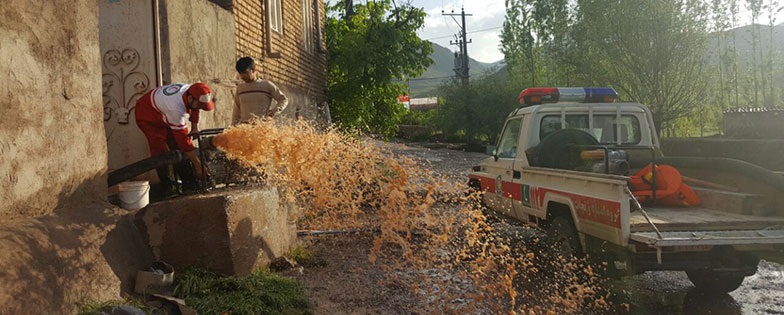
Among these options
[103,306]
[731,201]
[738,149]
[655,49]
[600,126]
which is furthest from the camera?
[655,49]

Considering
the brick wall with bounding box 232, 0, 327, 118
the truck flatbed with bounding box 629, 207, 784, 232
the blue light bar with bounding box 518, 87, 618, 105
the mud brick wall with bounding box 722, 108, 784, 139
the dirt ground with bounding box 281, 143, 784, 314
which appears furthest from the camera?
the mud brick wall with bounding box 722, 108, 784, 139

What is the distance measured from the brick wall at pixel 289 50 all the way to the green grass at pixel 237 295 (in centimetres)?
441

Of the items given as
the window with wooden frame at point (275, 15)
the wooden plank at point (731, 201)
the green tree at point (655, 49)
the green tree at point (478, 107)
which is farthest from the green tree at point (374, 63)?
the green tree at point (478, 107)

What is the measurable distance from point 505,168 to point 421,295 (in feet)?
A: 8.69

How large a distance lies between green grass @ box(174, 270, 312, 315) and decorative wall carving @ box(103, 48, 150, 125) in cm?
229

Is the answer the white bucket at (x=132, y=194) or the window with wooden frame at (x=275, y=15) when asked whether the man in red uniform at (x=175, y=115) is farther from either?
the window with wooden frame at (x=275, y=15)

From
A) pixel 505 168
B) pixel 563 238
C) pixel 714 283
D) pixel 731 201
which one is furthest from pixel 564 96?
pixel 714 283

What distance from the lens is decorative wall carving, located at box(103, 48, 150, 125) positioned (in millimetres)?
5902

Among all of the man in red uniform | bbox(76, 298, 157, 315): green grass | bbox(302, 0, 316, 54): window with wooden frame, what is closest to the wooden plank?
the man in red uniform

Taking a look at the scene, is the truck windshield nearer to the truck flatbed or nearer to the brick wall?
the truck flatbed

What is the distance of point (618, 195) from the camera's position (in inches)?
186

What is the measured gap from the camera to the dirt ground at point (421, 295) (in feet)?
16.3

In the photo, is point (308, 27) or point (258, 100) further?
point (308, 27)

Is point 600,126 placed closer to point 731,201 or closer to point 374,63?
point 731,201
